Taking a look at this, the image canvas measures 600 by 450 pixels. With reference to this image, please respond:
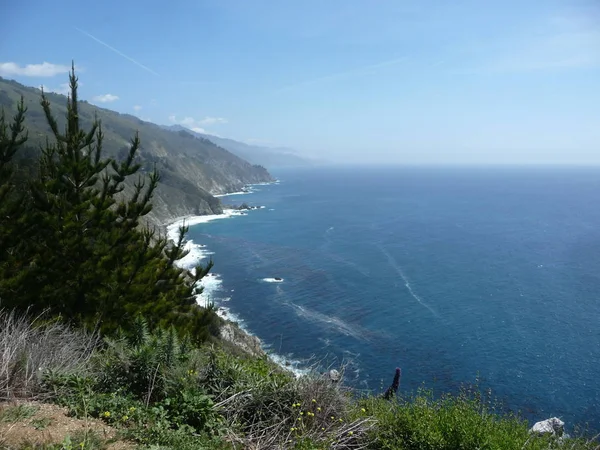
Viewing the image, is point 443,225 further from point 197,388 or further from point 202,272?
point 197,388

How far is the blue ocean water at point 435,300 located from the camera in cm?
3036

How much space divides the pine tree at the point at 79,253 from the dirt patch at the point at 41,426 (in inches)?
286

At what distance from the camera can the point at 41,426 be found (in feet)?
16.1

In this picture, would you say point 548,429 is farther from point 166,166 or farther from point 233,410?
point 166,166

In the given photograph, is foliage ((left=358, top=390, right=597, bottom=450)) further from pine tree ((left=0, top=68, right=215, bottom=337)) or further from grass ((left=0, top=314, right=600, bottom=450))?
pine tree ((left=0, top=68, right=215, bottom=337))

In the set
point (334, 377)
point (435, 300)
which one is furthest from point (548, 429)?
point (435, 300)

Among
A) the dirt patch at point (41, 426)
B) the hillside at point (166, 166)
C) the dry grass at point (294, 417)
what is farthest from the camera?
the hillside at point (166, 166)

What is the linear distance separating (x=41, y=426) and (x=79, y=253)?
33.4 ft

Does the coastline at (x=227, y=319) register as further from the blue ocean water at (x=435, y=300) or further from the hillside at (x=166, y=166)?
the hillside at (x=166, y=166)

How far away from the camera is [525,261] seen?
185ft

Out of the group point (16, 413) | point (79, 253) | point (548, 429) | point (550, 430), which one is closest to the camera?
point (16, 413)

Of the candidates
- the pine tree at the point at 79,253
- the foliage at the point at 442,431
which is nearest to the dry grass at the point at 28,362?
the foliage at the point at 442,431

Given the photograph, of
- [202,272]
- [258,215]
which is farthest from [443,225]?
[202,272]

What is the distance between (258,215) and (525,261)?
2389 inches
